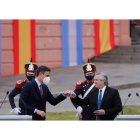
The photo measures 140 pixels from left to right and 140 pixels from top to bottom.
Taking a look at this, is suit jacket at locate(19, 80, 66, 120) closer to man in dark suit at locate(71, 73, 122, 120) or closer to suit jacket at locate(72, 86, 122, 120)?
man in dark suit at locate(71, 73, 122, 120)

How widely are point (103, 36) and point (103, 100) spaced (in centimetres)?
1576

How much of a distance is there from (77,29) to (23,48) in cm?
257

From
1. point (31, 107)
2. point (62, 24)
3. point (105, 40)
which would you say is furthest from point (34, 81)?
point (105, 40)

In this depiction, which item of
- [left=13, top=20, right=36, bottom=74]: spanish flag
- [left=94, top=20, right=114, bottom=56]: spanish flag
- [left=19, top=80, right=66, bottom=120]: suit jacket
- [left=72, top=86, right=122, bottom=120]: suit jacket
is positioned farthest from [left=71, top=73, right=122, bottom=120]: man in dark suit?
[left=94, top=20, right=114, bottom=56]: spanish flag

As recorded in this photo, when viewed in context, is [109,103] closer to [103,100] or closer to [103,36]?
[103,100]

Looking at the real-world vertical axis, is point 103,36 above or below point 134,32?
below

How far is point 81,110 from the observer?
27.8ft

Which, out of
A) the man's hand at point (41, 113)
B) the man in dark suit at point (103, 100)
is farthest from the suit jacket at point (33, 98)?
the man in dark suit at point (103, 100)

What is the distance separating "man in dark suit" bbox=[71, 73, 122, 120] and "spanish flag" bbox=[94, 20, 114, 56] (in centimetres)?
1526

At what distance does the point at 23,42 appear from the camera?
21.0 m

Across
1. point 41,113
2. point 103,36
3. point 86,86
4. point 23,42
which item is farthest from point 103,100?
point 103,36

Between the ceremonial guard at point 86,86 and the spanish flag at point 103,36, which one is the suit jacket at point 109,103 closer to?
the ceremonial guard at point 86,86

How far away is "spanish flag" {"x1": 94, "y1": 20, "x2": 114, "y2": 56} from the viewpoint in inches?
914

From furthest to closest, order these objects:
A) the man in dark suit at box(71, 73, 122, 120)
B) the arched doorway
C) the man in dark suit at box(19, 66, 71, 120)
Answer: the arched doorway, the man in dark suit at box(19, 66, 71, 120), the man in dark suit at box(71, 73, 122, 120)
